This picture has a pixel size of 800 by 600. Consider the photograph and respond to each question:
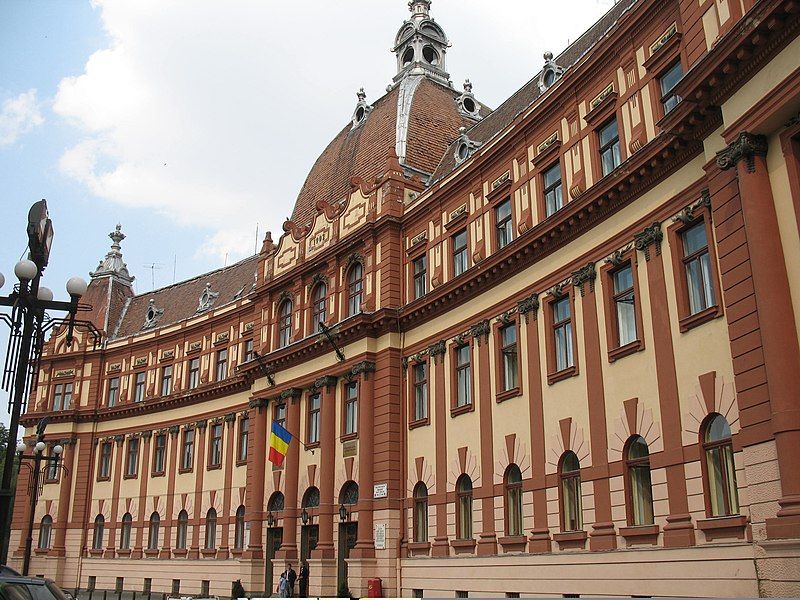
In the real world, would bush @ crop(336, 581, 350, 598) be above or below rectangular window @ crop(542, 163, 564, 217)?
below

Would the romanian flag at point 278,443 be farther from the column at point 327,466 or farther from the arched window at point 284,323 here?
the arched window at point 284,323

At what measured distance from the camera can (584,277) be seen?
25656 mm

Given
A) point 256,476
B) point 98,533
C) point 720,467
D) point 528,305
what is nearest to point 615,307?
point 528,305

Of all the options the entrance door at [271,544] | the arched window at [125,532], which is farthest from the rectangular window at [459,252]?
the arched window at [125,532]

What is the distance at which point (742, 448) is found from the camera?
18.1 m

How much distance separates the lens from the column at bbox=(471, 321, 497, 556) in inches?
1112

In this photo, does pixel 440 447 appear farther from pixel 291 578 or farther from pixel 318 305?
pixel 318 305

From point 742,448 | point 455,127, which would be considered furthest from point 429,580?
point 455,127


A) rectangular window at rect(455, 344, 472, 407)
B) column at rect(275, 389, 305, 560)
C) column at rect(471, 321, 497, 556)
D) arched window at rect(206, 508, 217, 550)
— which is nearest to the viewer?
column at rect(471, 321, 497, 556)

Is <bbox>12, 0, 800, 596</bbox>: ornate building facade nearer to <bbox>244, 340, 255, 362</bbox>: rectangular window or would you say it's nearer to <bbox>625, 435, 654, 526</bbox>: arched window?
<bbox>625, 435, 654, 526</bbox>: arched window

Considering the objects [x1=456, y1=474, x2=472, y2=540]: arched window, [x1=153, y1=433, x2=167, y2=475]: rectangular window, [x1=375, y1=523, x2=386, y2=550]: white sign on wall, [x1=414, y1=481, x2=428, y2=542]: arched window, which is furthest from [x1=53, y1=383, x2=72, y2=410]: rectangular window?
[x1=456, y1=474, x2=472, y2=540]: arched window

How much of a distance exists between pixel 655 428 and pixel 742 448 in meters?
3.92

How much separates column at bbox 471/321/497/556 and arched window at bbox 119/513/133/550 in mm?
30968

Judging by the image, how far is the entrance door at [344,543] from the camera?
34844 mm
